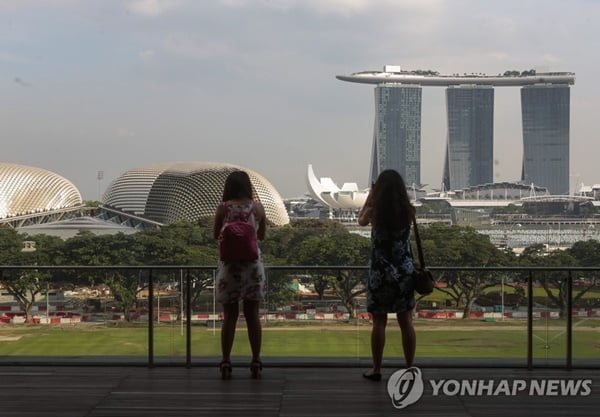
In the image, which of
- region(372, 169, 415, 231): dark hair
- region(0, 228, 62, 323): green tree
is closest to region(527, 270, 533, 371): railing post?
region(372, 169, 415, 231): dark hair

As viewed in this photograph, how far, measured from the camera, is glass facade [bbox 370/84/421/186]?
7082 inches

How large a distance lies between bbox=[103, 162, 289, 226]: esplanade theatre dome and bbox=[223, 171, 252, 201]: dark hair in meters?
75.4

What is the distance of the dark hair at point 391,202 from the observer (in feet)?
16.6

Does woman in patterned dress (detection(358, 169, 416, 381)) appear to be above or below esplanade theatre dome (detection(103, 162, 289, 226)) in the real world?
below

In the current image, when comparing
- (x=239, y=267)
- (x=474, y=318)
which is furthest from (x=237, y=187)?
(x=474, y=318)

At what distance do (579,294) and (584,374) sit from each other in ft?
1.95

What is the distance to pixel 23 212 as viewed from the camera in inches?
3322

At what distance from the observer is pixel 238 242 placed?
5.27 m

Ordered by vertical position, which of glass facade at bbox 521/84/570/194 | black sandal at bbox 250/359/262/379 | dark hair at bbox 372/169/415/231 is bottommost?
black sandal at bbox 250/359/262/379

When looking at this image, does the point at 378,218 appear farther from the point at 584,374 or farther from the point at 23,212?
the point at 23,212

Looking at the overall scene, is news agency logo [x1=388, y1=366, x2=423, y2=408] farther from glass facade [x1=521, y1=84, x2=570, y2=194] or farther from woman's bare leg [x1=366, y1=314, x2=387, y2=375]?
glass facade [x1=521, y1=84, x2=570, y2=194]

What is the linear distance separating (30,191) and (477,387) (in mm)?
84169

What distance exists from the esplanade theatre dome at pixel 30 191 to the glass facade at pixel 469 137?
9836 cm

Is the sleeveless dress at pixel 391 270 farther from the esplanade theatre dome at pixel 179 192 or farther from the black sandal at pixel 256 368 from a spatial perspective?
the esplanade theatre dome at pixel 179 192
